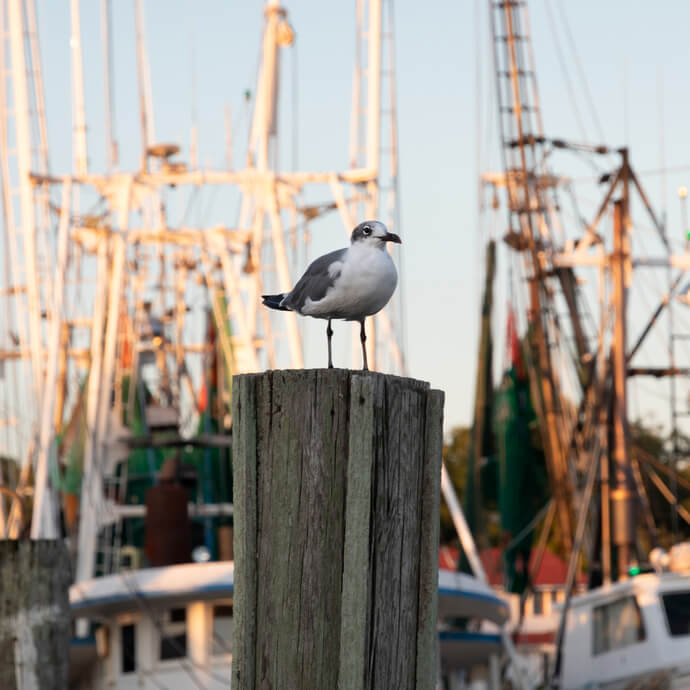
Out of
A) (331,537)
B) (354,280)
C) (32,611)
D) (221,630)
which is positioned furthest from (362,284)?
(221,630)

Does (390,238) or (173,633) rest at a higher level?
(390,238)

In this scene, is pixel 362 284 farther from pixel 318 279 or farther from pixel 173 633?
pixel 173 633

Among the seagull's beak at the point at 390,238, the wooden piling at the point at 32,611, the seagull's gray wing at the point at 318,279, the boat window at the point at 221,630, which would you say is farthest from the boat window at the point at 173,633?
the seagull's beak at the point at 390,238

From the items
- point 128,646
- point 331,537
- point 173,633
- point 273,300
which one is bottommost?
point 128,646

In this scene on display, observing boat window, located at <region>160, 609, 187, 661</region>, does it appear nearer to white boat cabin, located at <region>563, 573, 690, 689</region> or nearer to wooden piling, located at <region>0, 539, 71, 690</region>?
white boat cabin, located at <region>563, 573, 690, 689</region>

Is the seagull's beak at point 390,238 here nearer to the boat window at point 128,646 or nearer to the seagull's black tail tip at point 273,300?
the seagull's black tail tip at point 273,300

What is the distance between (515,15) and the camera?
3700cm

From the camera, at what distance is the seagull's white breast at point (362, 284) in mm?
5371

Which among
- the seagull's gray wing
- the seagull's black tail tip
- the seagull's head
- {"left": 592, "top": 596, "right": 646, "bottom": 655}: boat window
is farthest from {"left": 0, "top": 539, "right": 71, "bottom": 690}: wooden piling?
{"left": 592, "top": 596, "right": 646, "bottom": 655}: boat window

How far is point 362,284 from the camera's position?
5.38 meters

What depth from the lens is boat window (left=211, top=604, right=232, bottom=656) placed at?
18.7 meters

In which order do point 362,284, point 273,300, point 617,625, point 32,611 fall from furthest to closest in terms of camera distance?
1. point 617,625
2. point 32,611
3. point 273,300
4. point 362,284

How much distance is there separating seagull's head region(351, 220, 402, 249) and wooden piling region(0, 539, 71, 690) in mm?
4659

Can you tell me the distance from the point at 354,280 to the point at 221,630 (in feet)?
46.1
